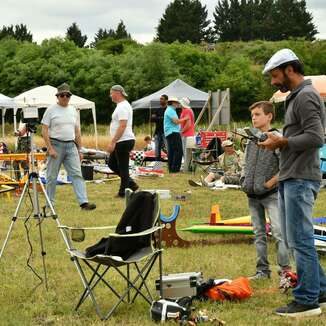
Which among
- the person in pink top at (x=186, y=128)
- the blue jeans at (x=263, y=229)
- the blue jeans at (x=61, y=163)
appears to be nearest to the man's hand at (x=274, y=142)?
the blue jeans at (x=263, y=229)

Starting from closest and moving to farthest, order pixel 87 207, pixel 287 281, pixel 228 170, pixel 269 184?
pixel 287 281, pixel 269 184, pixel 87 207, pixel 228 170

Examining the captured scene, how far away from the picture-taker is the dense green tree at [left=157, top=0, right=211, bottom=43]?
79812 mm

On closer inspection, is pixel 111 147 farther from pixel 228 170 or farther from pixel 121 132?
pixel 228 170

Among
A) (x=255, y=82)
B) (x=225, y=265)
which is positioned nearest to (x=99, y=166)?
(x=225, y=265)

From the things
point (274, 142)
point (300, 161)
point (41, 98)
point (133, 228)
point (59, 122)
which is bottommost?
point (133, 228)

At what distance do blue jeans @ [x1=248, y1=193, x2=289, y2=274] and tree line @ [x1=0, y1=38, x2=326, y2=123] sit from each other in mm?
32484

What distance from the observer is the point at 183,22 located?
79812 mm

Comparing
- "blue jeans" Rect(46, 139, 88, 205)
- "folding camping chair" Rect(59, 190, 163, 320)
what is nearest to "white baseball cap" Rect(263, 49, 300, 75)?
"folding camping chair" Rect(59, 190, 163, 320)

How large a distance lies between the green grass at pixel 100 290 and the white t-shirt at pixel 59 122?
3.58 feet

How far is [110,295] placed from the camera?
17.0 ft

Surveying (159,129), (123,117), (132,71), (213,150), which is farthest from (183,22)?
(123,117)

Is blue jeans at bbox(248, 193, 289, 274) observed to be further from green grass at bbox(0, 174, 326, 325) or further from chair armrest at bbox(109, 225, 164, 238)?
chair armrest at bbox(109, 225, 164, 238)

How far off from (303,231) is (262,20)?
82.2 m

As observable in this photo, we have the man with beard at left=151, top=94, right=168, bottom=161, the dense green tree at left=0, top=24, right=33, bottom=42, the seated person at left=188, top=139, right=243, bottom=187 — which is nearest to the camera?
the seated person at left=188, top=139, right=243, bottom=187
